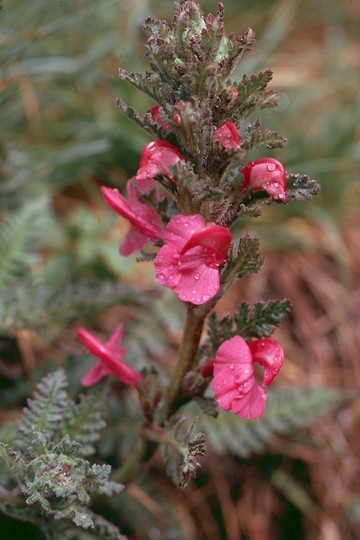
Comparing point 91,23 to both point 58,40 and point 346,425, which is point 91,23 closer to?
point 58,40

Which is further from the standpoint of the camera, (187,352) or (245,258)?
(187,352)

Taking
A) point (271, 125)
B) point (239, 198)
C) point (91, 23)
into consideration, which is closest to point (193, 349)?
point (239, 198)

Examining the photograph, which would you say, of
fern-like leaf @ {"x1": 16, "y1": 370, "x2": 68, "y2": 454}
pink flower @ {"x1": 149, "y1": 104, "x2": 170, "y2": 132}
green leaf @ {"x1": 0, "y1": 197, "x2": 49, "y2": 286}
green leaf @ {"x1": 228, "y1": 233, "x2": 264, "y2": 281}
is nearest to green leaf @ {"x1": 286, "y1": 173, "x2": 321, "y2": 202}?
green leaf @ {"x1": 228, "y1": 233, "x2": 264, "y2": 281}

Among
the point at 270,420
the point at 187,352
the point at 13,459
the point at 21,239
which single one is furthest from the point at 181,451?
the point at 21,239

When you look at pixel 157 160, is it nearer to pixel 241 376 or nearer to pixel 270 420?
pixel 241 376

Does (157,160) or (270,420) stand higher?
(157,160)

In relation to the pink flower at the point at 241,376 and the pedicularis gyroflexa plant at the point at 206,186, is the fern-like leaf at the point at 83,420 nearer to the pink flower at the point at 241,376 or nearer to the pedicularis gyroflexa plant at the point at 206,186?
the pedicularis gyroflexa plant at the point at 206,186

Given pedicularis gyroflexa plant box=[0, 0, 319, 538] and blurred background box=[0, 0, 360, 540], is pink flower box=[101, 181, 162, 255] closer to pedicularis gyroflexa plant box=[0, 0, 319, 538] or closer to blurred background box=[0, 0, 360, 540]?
pedicularis gyroflexa plant box=[0, 0, 319, 538]
